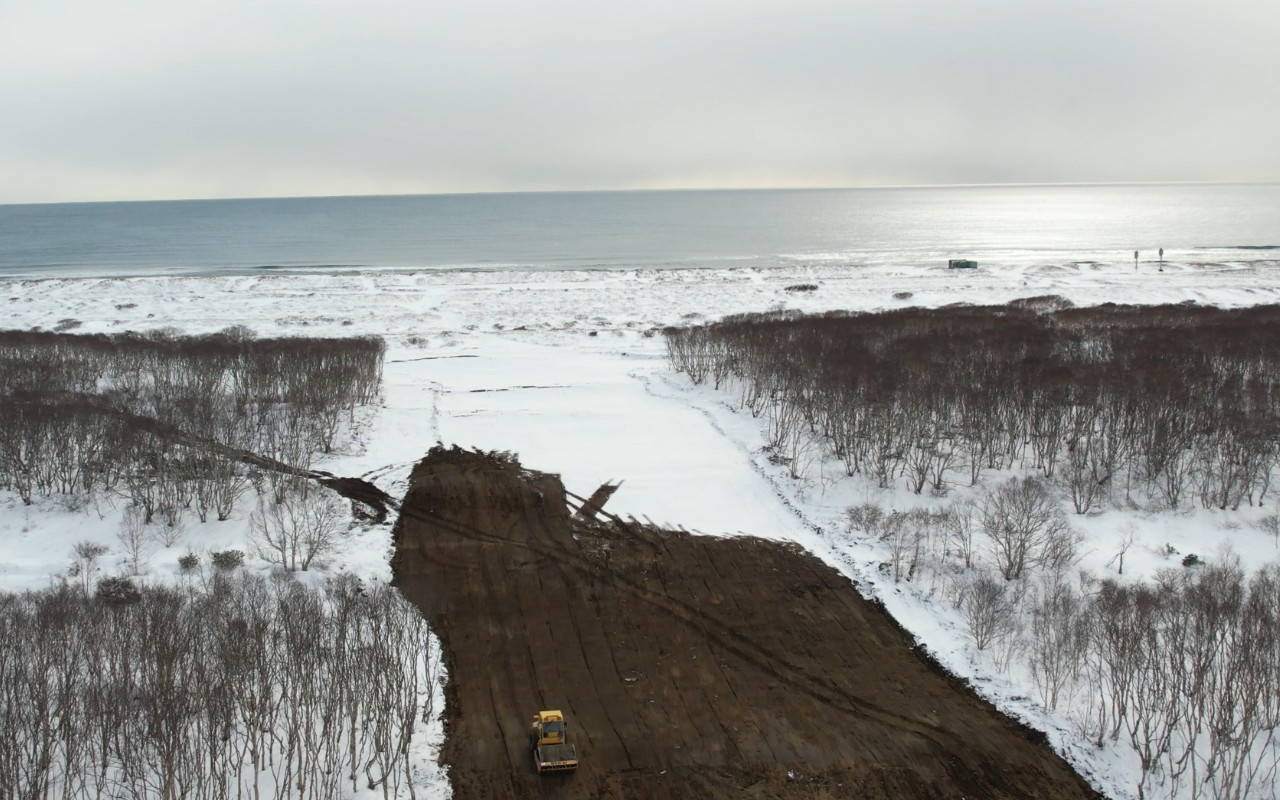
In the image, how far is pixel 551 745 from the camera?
51.2 ft

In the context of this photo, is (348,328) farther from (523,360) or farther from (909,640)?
(909,640)

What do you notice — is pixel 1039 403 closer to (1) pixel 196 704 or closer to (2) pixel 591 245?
(1) pixel 196 704

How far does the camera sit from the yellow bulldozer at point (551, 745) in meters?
15.3

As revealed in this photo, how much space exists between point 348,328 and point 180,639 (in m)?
49.0

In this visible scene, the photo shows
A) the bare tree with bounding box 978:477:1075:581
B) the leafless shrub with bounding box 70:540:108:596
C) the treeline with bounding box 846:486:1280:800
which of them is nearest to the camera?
the treeline with bounding box 846:486:1280:800

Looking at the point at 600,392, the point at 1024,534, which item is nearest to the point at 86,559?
the point at 600,392

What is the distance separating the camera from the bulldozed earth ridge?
1544cm

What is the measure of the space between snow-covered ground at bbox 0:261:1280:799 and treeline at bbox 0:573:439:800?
1.92 m

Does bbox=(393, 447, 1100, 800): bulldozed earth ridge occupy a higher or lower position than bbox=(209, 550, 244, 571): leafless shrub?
lower

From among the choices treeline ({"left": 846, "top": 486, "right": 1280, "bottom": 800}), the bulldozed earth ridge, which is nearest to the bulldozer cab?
the bulldozed earth ridge

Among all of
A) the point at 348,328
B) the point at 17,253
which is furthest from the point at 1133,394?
the point at 17,253

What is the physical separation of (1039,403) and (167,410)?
3237 cm

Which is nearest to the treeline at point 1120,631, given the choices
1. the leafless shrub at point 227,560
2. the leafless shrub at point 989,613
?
the leafless shrub at point 989,613

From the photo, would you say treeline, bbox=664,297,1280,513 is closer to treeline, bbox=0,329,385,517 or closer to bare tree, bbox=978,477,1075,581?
bare tree, bbox=978,477,1075,581
